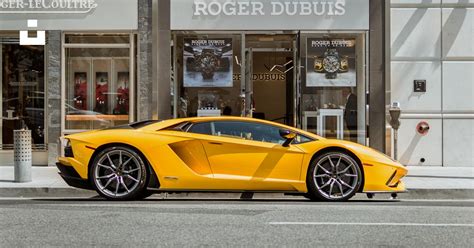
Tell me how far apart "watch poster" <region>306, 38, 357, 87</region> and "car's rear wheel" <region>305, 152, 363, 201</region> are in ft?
18.9

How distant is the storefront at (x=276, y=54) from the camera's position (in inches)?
558

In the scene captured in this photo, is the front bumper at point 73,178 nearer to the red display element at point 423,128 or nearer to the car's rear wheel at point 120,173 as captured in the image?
the car's rear wheel at point 120,173

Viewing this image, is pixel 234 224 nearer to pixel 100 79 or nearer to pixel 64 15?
pixel 100 79

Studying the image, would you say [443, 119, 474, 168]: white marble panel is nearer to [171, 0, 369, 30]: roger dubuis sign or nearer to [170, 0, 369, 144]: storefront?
[170, 0, 369, 144]: storefront

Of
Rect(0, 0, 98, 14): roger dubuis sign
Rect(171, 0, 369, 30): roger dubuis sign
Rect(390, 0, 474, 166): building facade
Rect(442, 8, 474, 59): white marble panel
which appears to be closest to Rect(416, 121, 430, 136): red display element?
Rect(390, 0, 474, 166): building facade

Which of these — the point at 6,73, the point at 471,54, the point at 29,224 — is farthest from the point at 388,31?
the point at 29,224

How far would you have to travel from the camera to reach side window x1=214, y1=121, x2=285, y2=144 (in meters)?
8.92

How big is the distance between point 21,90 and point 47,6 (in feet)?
6.62

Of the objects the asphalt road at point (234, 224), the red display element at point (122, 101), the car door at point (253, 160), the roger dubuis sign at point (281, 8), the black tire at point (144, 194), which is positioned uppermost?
the roger dubuis sign at point (281, 8)

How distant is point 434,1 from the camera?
14125 mm

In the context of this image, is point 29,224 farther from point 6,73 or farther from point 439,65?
point 439,65

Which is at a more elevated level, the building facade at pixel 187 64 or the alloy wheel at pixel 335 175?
the building facade at pixel 187 64

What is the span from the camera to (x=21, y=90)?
14297mm

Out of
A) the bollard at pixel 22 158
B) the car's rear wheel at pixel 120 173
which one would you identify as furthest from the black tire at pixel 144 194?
the bollard at pixel 22 158
